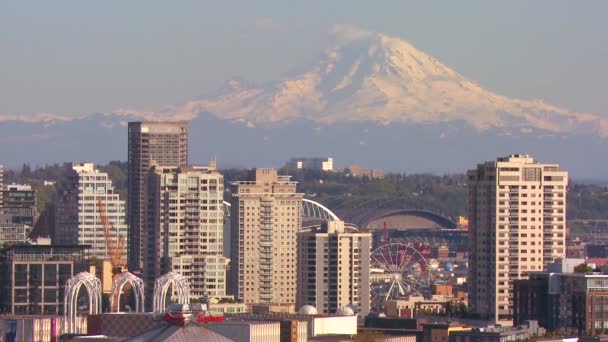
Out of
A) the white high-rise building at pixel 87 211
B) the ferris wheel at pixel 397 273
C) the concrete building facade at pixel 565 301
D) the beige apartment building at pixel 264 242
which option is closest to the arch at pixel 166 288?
the concrete building facade at pixel 565 301

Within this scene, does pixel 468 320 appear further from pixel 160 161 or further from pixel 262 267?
pixel 160 161

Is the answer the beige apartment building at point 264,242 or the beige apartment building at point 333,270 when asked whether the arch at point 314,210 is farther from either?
the beige apartment building at point 333,270

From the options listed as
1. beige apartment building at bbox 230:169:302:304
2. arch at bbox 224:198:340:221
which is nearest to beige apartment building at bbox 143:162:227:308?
beige apartment building at bbox 230:169:302:304

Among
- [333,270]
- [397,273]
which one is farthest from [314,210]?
[333,270]

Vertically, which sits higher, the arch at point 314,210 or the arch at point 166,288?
the arch at point 314,210

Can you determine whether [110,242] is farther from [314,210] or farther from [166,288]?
[166,288]

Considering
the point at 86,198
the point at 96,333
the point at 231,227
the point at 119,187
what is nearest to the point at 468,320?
the point at 96,333
